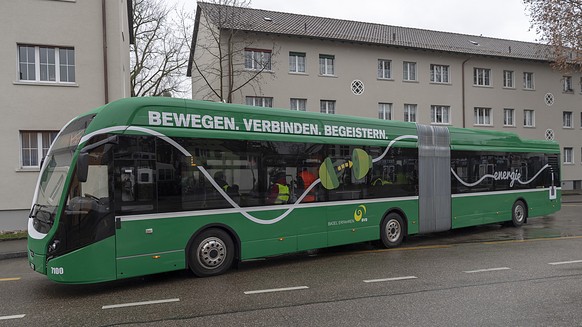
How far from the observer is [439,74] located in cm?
2917

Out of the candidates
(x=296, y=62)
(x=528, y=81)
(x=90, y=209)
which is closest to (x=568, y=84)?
(x=528, y=81)

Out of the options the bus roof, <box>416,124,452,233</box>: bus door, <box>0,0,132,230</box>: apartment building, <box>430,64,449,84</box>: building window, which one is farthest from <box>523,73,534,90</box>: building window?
<box>0,0,132,230</box>: apartment building

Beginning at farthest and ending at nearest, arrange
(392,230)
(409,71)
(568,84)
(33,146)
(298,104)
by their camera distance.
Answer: (568,84) → (409,71) → (298,104) → (33,146) → (392,230)

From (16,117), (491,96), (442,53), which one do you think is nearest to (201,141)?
(16,117)

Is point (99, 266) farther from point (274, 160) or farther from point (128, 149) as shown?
point (274, 160)

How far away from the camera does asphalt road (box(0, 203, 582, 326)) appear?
196 inches

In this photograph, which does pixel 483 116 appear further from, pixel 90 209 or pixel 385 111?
pixel 90 209

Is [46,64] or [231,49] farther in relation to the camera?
[231,49]

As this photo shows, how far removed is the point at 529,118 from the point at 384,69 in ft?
44.1

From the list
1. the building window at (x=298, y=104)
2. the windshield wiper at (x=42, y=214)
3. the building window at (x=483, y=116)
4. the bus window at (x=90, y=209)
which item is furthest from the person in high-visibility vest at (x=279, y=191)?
the building window at (x=483, y=116)

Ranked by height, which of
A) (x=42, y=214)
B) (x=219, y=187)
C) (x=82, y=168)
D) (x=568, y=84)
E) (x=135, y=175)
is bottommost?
(x=42, y=214)

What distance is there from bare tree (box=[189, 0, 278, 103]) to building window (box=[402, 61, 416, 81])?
30.1ft

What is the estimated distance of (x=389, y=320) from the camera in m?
4.86

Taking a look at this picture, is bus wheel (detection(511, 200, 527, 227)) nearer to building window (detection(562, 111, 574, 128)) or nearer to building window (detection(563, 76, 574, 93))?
building window (detection(562, 111, 574, 128))
